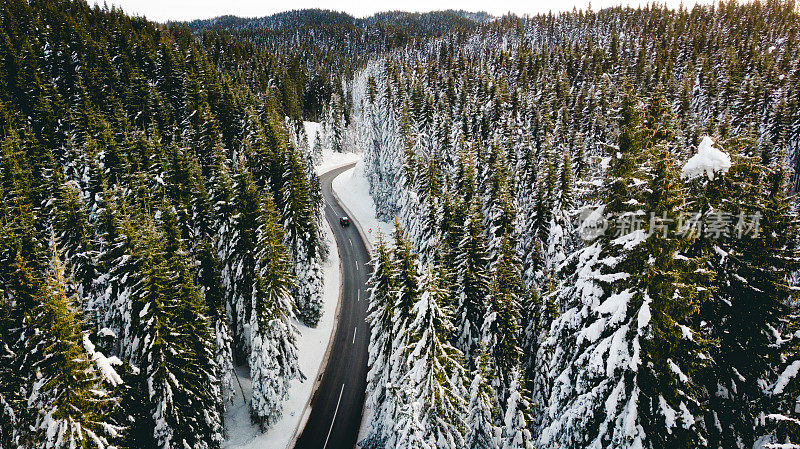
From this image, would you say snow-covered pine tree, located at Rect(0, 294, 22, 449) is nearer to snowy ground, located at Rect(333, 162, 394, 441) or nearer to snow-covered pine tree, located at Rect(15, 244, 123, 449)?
snow-covered pine tree, located at Rect(15, 244, 123, 449)

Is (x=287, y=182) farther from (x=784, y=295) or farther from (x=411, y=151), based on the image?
(x=784, y=295)

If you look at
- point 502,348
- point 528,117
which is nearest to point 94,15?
point 528,117

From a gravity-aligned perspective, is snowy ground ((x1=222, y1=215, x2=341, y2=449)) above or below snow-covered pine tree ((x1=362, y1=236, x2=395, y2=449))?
below

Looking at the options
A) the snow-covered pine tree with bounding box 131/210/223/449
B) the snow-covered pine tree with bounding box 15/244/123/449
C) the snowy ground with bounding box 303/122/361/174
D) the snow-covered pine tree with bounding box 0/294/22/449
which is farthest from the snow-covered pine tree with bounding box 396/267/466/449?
the snowy ground with bounding box 303/122/361/174

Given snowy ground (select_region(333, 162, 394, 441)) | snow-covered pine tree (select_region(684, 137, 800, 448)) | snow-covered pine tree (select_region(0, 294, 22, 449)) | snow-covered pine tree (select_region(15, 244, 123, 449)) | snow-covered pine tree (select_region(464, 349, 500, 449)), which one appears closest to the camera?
snow-covered pine tree (select_region(684, 137, 800, 448))

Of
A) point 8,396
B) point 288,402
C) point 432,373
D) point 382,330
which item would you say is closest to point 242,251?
point 288,402

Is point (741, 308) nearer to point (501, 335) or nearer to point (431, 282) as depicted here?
point (501, 335)
